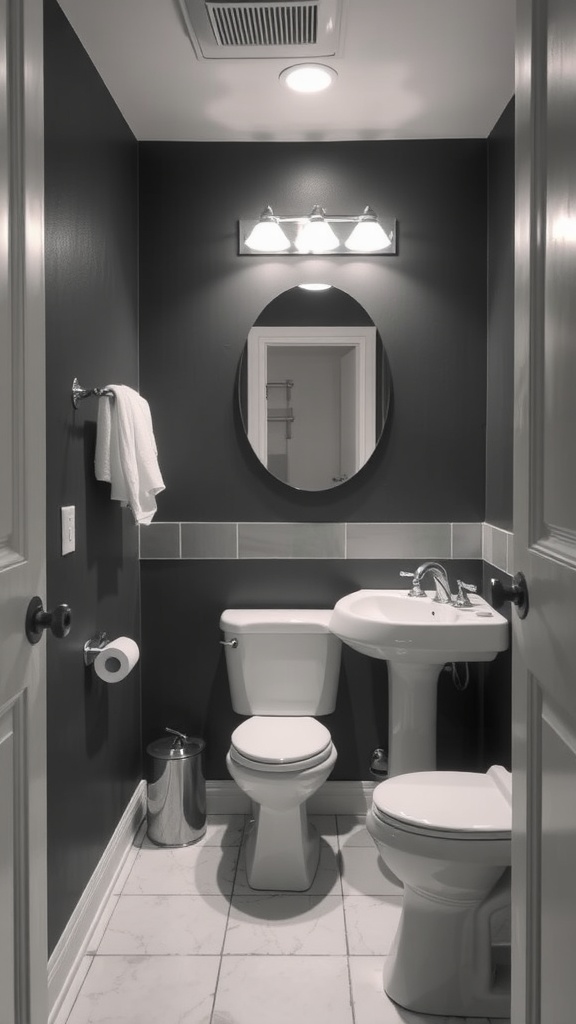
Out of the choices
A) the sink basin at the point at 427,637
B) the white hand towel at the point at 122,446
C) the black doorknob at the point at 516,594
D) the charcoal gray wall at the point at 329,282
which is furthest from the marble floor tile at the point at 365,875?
the black doorknob at the point at 516,594

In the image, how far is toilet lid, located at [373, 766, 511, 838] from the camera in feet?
5.75

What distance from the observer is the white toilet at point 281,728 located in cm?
230

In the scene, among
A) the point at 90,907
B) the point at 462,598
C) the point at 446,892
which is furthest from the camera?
the point at 462,598

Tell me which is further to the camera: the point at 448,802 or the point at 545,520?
the point at 448,802

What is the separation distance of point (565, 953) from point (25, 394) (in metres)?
1.05

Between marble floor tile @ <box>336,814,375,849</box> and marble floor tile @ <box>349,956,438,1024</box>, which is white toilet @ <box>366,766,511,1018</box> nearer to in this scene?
marble floor tile @ <box>349,956,438,1024</box>

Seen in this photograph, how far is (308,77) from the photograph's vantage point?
2.29 m

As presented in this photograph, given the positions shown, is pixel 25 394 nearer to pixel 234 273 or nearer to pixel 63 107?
pixel 63 107

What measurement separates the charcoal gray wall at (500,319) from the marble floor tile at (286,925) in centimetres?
130

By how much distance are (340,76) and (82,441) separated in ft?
4.36

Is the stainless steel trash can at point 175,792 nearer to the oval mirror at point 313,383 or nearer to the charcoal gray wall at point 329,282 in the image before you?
the charcoal gray wall at point 329,282

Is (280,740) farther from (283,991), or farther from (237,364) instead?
(237,364)

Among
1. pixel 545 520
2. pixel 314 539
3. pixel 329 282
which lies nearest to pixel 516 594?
pixel 545 520

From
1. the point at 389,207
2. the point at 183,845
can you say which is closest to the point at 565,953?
the point at 183,845
